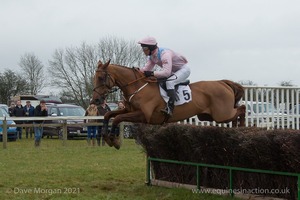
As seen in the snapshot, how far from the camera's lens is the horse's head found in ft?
26.1

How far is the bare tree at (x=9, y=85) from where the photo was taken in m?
54.9

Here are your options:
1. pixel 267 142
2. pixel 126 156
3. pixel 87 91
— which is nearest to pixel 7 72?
pixel 87 91

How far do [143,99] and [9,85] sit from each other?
49446 millimetres

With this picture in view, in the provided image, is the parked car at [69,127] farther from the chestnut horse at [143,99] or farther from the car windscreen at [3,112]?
the chestnut horse at [143,99]

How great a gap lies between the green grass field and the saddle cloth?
1508 mm

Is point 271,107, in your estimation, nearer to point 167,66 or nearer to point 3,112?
point 167,66

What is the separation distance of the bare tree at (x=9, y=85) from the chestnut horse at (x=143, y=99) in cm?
4822

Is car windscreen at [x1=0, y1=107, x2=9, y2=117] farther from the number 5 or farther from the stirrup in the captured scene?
the stirrup

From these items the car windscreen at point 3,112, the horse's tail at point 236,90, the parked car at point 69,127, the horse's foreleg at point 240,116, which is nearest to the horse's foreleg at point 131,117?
the horse's foreleg at point 240,116

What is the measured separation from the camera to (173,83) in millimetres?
8250

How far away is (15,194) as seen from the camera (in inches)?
329

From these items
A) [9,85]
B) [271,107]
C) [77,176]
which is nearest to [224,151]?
[271,107]

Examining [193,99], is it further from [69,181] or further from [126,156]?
[126,156]

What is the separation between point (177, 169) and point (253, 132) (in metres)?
2.18
